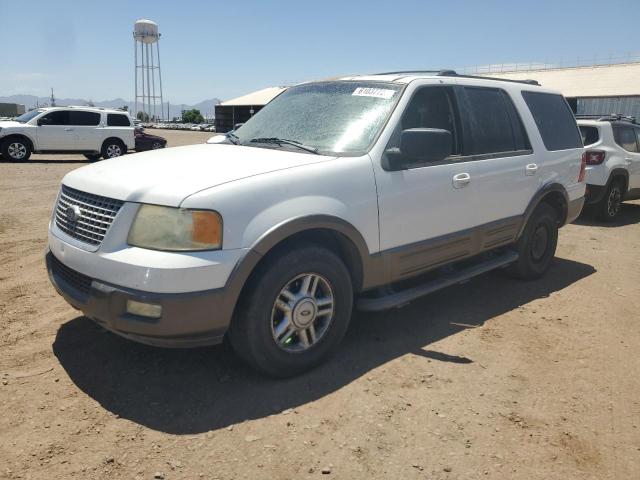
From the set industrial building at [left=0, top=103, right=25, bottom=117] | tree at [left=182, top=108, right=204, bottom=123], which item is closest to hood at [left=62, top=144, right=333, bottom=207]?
industrial building at [left=0, top=103, right=25, bottom=117]

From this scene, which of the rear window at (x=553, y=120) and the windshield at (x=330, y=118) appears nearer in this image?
the windshield at (x=330, y=118)

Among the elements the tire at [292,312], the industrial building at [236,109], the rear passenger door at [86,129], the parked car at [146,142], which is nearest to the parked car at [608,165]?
the tire at [292,312]

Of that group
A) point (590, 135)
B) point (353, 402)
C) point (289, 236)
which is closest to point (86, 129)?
point (590, 135)

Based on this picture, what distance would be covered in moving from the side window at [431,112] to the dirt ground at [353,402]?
1.55m

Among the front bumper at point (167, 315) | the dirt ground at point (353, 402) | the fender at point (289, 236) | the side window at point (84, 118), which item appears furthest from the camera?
the side window at point (84, 118)

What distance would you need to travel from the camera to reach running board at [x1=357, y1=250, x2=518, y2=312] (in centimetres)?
364

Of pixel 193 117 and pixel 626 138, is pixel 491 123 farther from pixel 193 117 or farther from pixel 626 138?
pixel 193 117

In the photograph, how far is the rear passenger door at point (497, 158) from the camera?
4336 mm

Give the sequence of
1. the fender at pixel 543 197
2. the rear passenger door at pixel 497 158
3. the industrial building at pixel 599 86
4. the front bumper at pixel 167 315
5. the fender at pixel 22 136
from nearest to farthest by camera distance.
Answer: the front bumper at pixel 167 315 → the rear passenger door at pixel 497 158 → the fender at pixel 543 197 → the fender at pixel 22 136 → the industrial building at pixel 599 86

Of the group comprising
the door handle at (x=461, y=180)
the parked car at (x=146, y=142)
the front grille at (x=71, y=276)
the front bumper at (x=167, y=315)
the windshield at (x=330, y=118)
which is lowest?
the front bumper at (x=167, y=315)

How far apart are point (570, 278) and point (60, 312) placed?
16.6 ft

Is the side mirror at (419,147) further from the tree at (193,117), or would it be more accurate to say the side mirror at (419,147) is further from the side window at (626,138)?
the tree at (193,117)

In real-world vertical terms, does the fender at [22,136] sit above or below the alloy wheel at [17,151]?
above

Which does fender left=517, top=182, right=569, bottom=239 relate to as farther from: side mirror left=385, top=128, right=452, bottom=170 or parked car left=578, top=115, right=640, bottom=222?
parked car left=578, top=115, right=640, bottom=222
